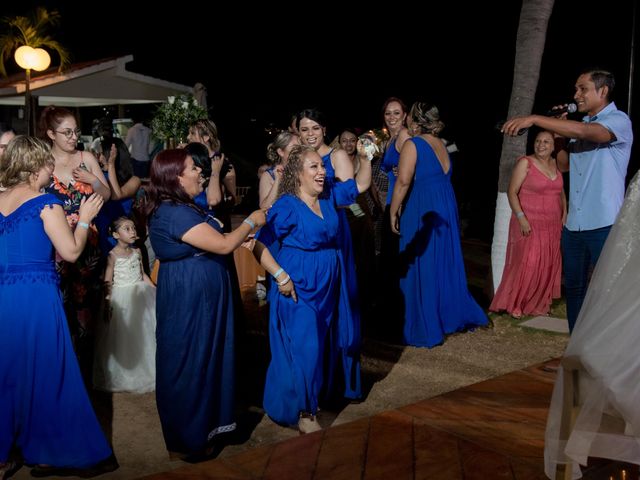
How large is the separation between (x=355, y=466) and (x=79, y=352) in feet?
9.05

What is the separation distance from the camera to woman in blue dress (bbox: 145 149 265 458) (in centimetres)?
403

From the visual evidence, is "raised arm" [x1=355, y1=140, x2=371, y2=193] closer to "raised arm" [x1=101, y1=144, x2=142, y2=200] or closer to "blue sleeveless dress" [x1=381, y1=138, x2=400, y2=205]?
"blue sleeveless dress" [x1=381, y1=138, x2=400, y2=205]

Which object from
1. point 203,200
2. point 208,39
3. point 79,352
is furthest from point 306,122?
point 208,39

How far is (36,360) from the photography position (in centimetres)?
386

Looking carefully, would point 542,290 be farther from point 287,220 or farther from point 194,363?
point 194,363

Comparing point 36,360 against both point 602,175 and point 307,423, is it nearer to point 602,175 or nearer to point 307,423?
point 307,423

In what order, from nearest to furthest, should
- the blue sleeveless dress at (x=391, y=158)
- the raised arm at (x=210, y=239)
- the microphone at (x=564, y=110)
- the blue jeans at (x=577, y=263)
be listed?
the raised arm at (x=210, y=239) < the microphone at (x=564, y=110) < the blue jeans at (x=577, y=263) < the blue sleeveless dress at (x=391, y=158)

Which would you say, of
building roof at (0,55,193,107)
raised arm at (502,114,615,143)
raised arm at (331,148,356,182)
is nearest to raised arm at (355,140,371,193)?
raised arm at (331,148,356,182)

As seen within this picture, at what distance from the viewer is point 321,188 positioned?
14.9 feet

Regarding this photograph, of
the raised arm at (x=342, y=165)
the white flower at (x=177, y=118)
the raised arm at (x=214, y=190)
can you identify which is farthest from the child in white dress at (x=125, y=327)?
the white flower at (x=177, y=118)

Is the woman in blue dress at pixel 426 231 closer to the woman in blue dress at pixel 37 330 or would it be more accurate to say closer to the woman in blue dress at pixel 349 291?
the woman in blue dress at pixel 349 291

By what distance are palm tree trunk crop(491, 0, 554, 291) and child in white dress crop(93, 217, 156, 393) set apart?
3.96 meters

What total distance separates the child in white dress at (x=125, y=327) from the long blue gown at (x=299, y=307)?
4.13ft

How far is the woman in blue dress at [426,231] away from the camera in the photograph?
20.8ft
